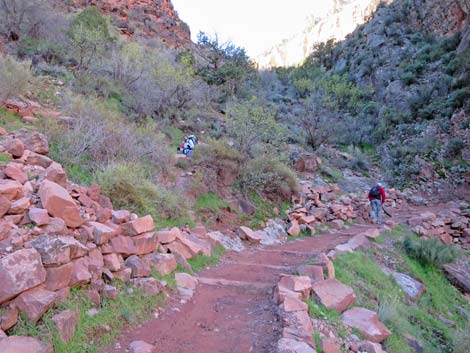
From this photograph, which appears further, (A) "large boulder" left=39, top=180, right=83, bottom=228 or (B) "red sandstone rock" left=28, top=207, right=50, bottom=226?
(A) "large boulder" left=39, top=180, right=83, bottom=228

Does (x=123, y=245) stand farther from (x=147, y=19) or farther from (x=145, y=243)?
(x=147, y=19)

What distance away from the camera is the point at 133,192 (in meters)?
7.13

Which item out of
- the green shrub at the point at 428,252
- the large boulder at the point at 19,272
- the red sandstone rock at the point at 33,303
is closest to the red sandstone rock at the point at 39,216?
the large boulder at the point at 19,272

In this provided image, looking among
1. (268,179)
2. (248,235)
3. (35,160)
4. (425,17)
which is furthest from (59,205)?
(425,17)

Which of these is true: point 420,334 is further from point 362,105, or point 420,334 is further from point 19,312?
point 362,105

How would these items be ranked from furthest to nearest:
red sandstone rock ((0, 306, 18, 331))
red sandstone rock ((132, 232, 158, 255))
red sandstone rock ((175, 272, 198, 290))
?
1. red sandstone rock ((175, 272, 198, 290))
2. red sandstone rock ((132, 232, 158, 255))
3. red sandstone rock ((0, 306, 18, 331))

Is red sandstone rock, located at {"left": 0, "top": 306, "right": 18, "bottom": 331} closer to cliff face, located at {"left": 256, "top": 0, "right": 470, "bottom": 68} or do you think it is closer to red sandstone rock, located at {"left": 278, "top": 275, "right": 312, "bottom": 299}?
red sandstone rock, located at {"left": 278, "top": 275, "right": 312, "bottom": 299}

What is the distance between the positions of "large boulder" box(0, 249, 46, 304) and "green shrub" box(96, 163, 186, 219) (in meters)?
3.14

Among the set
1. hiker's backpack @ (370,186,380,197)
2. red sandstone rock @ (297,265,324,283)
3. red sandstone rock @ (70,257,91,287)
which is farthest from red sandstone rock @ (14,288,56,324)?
hiker's backpack @ (370,186,380,197)

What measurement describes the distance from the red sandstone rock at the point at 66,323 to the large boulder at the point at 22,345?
206mm

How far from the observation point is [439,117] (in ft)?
70.4

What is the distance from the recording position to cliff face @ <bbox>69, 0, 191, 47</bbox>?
91.4ft

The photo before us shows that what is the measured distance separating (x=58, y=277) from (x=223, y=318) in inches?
81.1

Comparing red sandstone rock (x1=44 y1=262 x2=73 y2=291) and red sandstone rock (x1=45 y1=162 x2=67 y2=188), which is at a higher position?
red sandstone rock (x1=45 y1=162 x2=67 y2=188)
